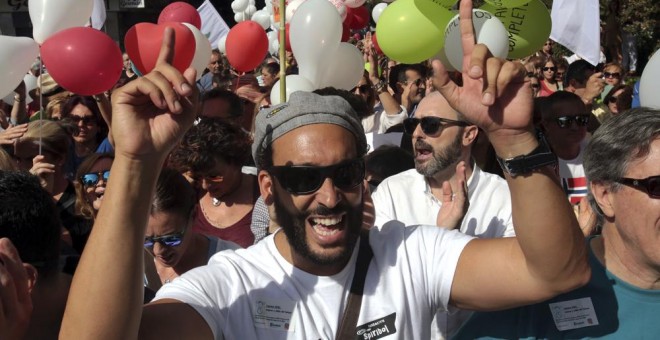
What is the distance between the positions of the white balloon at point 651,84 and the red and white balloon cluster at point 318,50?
204 centimetres

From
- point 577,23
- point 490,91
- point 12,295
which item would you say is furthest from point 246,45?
point 12,295

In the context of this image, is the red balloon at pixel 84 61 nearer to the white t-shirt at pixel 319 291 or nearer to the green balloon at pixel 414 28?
the green balloon at pixel 414 28

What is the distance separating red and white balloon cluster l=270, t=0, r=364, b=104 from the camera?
16.3 ft

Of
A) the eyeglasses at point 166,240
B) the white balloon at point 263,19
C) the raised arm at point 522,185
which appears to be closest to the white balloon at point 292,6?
the white balloon at point 263,19

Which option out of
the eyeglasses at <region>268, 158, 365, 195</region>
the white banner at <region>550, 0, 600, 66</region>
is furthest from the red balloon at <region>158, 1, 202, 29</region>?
the eyeglasses at <region>268, 158, 365, 195</region>

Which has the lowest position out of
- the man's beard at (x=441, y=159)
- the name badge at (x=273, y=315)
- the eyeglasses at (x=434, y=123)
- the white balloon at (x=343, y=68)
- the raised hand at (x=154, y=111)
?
the white balloon at (x=343, y=68)

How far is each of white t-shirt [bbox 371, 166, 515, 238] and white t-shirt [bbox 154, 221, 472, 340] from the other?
118 centimetres

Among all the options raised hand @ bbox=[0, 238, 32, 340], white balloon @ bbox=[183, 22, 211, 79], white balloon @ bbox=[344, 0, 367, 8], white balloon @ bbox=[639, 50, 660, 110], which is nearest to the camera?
raised hand @ bbox=[0, 238, 32, 340]

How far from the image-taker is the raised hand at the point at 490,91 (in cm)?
211

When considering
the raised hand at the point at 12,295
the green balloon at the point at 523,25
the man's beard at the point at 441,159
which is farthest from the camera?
the man's beard at the point at 441,159

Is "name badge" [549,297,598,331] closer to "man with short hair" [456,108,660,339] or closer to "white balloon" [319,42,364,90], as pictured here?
"man with short hair" [456,108,660,339]

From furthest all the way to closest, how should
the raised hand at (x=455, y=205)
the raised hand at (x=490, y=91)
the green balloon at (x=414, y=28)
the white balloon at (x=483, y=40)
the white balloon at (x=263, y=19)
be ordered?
1. the white balloon at (x=263, y=19)
2. the green balloon at (x=414, y=28)
3. the raised hand at (x=455, y=205)
4. the white balloon at (x=483, y=40)
5. the raised hand at (x=490, y=91)

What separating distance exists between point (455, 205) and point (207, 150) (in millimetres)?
1476

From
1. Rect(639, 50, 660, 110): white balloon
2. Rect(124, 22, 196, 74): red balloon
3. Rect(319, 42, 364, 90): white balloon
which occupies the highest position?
Rect(639, 50, 660, 110): white balloon
